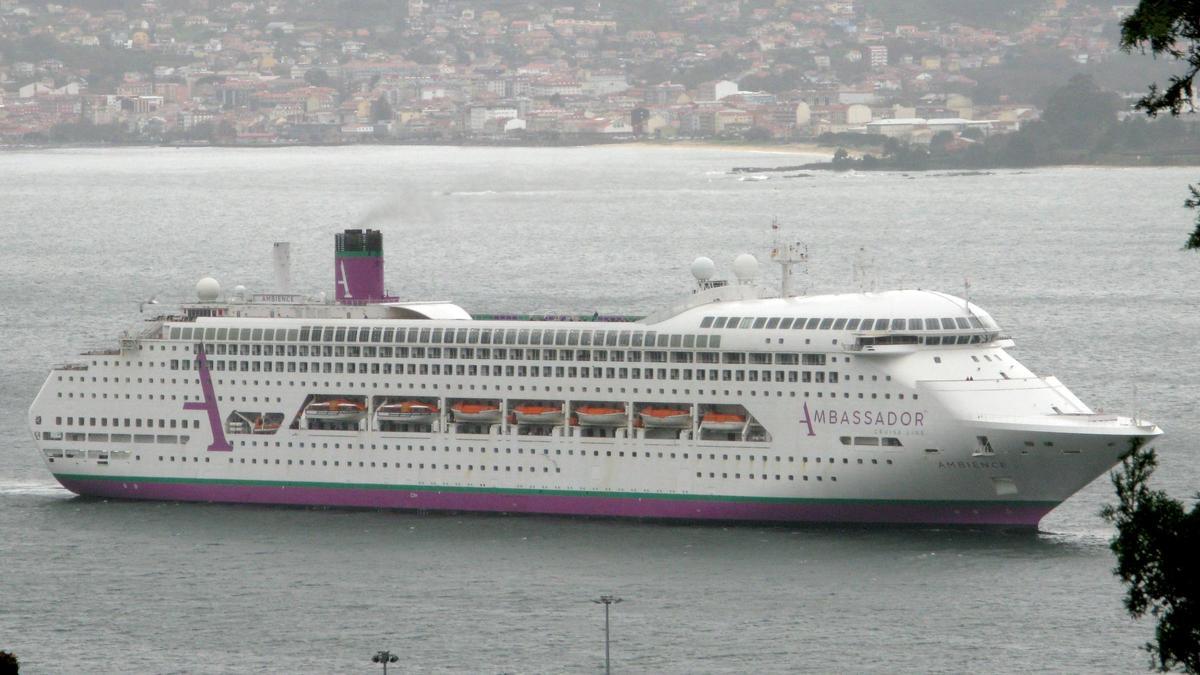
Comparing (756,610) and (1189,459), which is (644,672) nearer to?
(756,610)

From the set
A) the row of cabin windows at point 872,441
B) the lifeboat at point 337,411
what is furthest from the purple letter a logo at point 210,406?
the row of cabin windows at point 872,441

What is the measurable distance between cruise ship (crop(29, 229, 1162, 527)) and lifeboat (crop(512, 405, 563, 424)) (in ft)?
0.18

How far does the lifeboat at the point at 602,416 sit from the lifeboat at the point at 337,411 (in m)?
4.88

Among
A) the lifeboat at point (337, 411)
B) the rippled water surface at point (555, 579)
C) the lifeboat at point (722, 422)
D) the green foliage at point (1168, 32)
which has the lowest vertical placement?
the rippled water surface at point (555, 579)

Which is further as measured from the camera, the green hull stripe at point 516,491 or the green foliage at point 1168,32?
the green hull stripe at point 516,491

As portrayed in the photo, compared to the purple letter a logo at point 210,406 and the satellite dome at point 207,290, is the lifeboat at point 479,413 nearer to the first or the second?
the purple letter a logo at point 210,406

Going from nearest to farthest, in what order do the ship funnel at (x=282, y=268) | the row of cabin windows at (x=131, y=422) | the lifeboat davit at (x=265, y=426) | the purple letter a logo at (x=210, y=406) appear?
the lifeboat davit at (x=265, y=426) < the purple letter a logo at (x=210, y=406) < the row of cabin windows at (x=131, y=422) < the ship funnel at (x=282, y=268)

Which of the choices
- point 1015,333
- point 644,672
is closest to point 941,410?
point 644,672

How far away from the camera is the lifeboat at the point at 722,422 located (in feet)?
154

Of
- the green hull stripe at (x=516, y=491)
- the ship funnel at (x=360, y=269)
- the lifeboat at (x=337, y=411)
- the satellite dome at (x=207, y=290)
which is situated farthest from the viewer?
the ship funnel at (x=360, y=269)

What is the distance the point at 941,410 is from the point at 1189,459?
9888mm

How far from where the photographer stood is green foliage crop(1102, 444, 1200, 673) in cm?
2273

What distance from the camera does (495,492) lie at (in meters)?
48.5

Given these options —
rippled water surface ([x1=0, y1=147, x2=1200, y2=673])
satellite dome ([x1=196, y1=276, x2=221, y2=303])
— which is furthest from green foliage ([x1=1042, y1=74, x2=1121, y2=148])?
satellite dome ([x1=196, y1=276, x2=221, y2=303])
